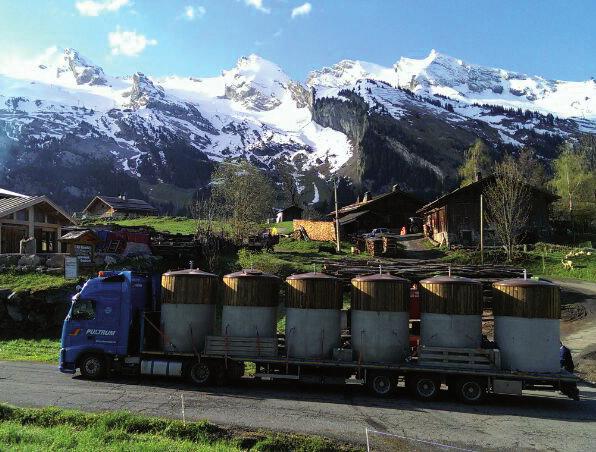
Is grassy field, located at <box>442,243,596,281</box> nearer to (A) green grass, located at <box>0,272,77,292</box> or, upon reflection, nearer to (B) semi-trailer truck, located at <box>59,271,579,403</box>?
(B) semi-trailer truck, located at <box>59,271,579,403</box>

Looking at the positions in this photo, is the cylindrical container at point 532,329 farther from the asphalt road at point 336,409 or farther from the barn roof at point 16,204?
the barn roof at point 16,204

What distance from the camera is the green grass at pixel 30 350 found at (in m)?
23.4

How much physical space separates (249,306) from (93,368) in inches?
237

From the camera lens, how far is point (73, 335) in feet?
60.1

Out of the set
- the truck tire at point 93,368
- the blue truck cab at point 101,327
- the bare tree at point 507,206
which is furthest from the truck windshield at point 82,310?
the bare tree at point 507,206

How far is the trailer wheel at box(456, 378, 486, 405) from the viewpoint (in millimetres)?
15727

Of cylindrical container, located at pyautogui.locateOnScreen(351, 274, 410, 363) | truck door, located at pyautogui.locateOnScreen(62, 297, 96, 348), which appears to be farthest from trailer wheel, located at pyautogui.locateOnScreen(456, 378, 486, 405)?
truck door, located at pyautogui.locateOnScreen(62, 297, 96, 348)

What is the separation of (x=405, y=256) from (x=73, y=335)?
34802mm

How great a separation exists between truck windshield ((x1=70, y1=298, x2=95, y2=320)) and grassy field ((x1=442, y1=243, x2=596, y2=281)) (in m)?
32.2

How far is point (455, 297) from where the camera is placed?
16391 millimetres

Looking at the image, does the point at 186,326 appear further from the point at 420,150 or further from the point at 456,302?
the point at 420,150

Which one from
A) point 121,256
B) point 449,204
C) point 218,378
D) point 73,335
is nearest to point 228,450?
point 218,378

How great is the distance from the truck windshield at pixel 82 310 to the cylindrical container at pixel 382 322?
9.37 m

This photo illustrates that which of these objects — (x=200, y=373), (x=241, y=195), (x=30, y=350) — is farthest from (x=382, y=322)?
(x=241, y=195)
